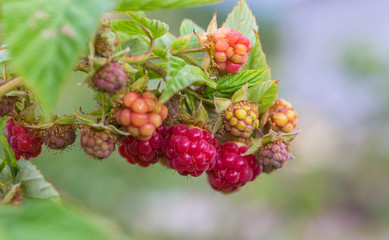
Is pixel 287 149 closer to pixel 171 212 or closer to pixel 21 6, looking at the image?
pixel 21 6

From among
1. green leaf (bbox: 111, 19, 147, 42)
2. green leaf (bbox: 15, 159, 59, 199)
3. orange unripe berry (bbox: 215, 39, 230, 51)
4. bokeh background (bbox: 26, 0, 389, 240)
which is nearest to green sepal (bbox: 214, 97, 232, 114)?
orange unripe berry (bbox: 215, 39, 230, 51)

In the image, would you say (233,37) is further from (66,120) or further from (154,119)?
(66,120)

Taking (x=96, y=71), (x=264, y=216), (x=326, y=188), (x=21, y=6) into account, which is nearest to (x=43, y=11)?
(x=21, y=6)

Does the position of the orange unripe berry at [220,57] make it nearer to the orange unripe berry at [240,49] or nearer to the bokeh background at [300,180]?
the orange unripe berry at [240,49]

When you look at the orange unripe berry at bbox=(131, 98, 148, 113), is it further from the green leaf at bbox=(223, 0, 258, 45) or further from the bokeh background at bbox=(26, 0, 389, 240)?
the bokeh background at bbox=(26, 0, 389, 240)

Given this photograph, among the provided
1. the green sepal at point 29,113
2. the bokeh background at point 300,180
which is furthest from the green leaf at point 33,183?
the bokeh background at point 300,180

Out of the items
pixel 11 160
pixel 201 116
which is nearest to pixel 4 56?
pixel 11 160

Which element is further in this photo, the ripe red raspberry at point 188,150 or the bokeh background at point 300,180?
the bokeh background at point 300,180
